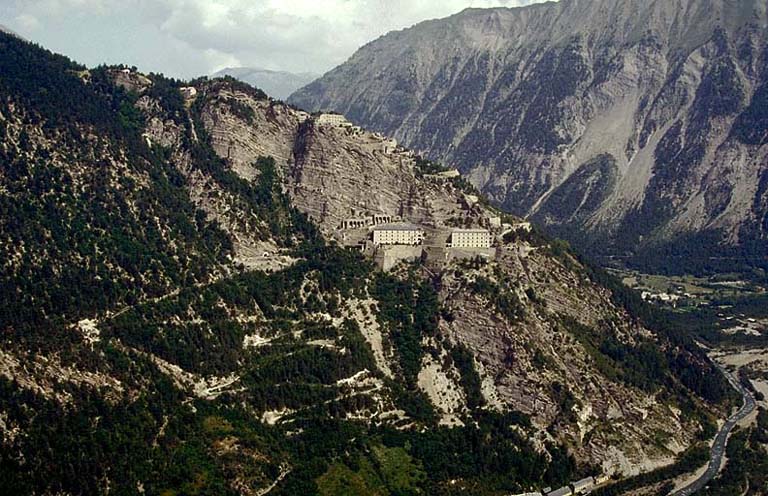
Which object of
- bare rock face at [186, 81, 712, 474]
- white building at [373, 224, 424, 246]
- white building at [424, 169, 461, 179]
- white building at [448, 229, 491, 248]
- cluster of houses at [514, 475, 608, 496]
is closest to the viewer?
cluster of houses at [514, 475, 608, 496]

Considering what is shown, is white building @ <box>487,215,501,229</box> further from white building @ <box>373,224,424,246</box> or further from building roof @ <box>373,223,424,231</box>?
white building @ <box>373,224,424,246</box>

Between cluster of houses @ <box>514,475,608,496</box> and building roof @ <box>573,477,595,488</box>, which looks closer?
cluster of houses @ <box>514,475,608,496</box>

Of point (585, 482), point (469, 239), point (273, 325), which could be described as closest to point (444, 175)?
point (469, 239)

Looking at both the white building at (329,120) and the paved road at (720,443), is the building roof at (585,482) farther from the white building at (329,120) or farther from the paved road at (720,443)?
the white building at (329,120)

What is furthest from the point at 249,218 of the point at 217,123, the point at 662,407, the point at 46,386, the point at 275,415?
the point at 662,407

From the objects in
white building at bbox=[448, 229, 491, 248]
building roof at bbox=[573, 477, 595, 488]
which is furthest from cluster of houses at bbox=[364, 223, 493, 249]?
building roof at bbox=[573, 477, 595, 488]

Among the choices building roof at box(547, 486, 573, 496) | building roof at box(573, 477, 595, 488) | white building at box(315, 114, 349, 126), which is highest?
white building at box(315, 114, 349, 126)
